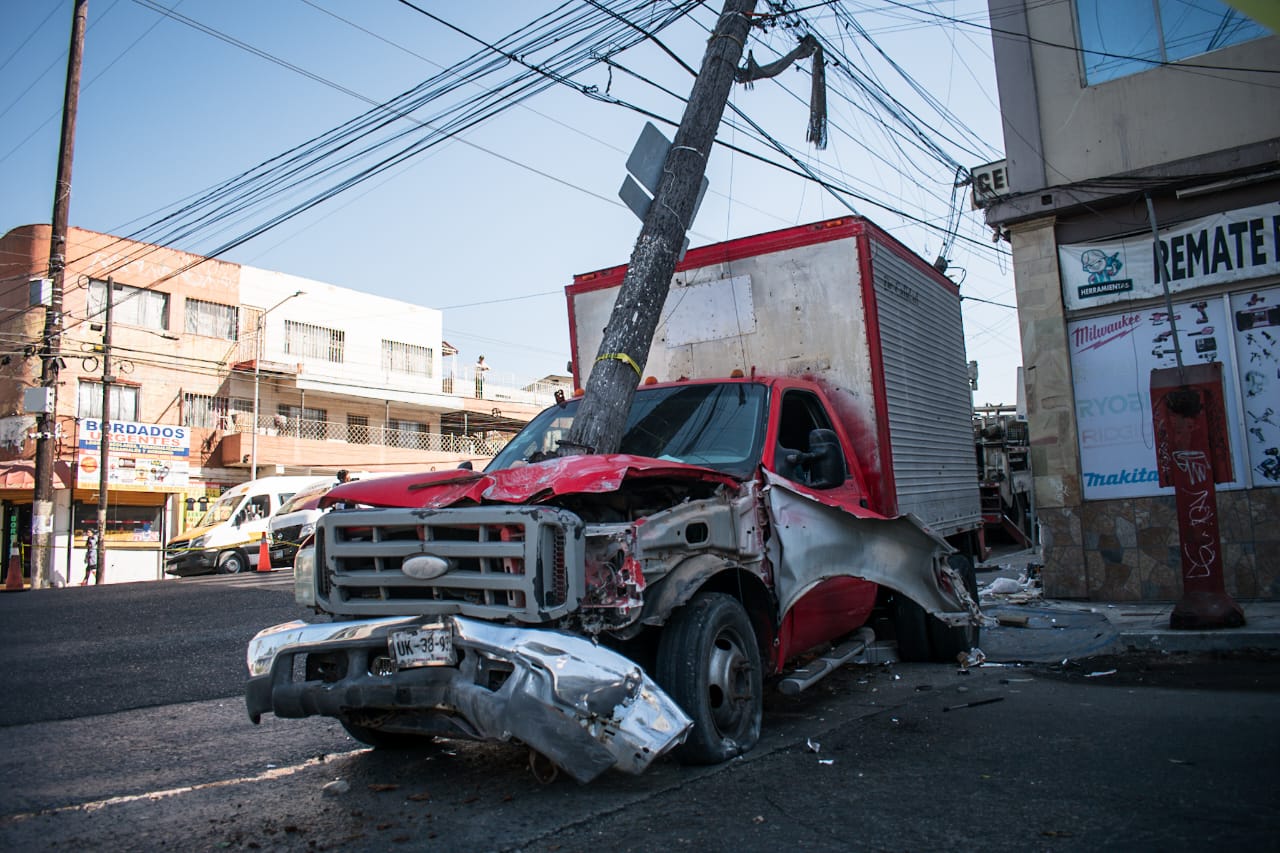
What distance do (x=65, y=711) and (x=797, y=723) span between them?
4655 millimetres

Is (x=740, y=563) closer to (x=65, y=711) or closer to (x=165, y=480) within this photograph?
(x=65, y=711)

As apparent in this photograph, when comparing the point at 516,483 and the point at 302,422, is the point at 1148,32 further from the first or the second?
the point at 302,422

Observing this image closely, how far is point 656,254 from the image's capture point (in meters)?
6.58

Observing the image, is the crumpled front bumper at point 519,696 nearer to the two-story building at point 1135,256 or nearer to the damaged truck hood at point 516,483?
the damaged truck hood at point 516,483

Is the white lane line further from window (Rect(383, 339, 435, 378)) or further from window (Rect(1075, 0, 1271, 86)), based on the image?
window (Rect(383, 339, 435, 378))

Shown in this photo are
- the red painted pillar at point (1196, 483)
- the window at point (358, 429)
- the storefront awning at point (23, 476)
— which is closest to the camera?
the red painted pillar at point (1196, 483)

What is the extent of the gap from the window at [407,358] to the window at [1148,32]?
3254cm

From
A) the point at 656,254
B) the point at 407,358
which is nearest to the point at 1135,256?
the point at 656,254

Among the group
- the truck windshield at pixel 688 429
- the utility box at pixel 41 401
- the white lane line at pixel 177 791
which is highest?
the utility box at pixel 41 401

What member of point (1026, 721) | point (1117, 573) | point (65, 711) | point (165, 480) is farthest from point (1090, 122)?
point (165, 480)

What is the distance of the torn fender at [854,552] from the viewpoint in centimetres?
472

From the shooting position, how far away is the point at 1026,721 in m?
4.83

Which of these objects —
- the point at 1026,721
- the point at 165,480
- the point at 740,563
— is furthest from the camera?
the point at 165,480

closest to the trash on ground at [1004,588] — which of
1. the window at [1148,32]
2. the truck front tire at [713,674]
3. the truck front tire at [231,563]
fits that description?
the window at [1148,32]
